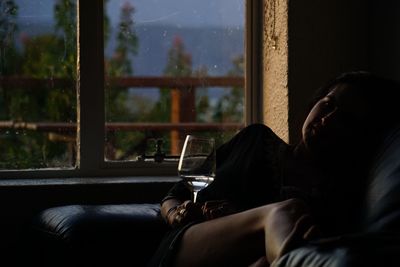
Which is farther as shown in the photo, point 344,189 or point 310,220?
point 344,189

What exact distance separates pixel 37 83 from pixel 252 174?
3.71 feet

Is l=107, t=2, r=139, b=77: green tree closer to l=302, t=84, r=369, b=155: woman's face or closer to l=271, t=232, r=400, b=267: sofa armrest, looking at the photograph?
l=302, t=84, r=369, b=155: woman's face

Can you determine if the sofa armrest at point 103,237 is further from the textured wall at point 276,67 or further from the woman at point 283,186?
the textured wall at point 276,67

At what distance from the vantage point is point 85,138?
301cm

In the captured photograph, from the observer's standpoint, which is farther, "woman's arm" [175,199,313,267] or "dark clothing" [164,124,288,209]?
A: "dark clothing" [164,124,288,209]

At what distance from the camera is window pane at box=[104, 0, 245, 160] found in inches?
120

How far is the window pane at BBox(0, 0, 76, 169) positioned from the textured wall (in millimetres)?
766

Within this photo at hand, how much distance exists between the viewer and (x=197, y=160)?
213cm

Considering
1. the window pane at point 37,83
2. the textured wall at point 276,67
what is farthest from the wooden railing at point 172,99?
the textured wall at point 276,67

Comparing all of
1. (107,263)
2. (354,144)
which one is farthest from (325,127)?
(107,263)

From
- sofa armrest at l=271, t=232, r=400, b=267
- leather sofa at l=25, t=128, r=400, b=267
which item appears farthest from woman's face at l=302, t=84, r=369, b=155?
sofa armrest at l=271, t=232, r=400, b=267

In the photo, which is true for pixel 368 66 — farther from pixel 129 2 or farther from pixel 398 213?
pixel 398 213

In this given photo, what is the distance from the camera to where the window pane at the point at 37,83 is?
9.65ft

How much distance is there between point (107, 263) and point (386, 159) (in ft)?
2.73
